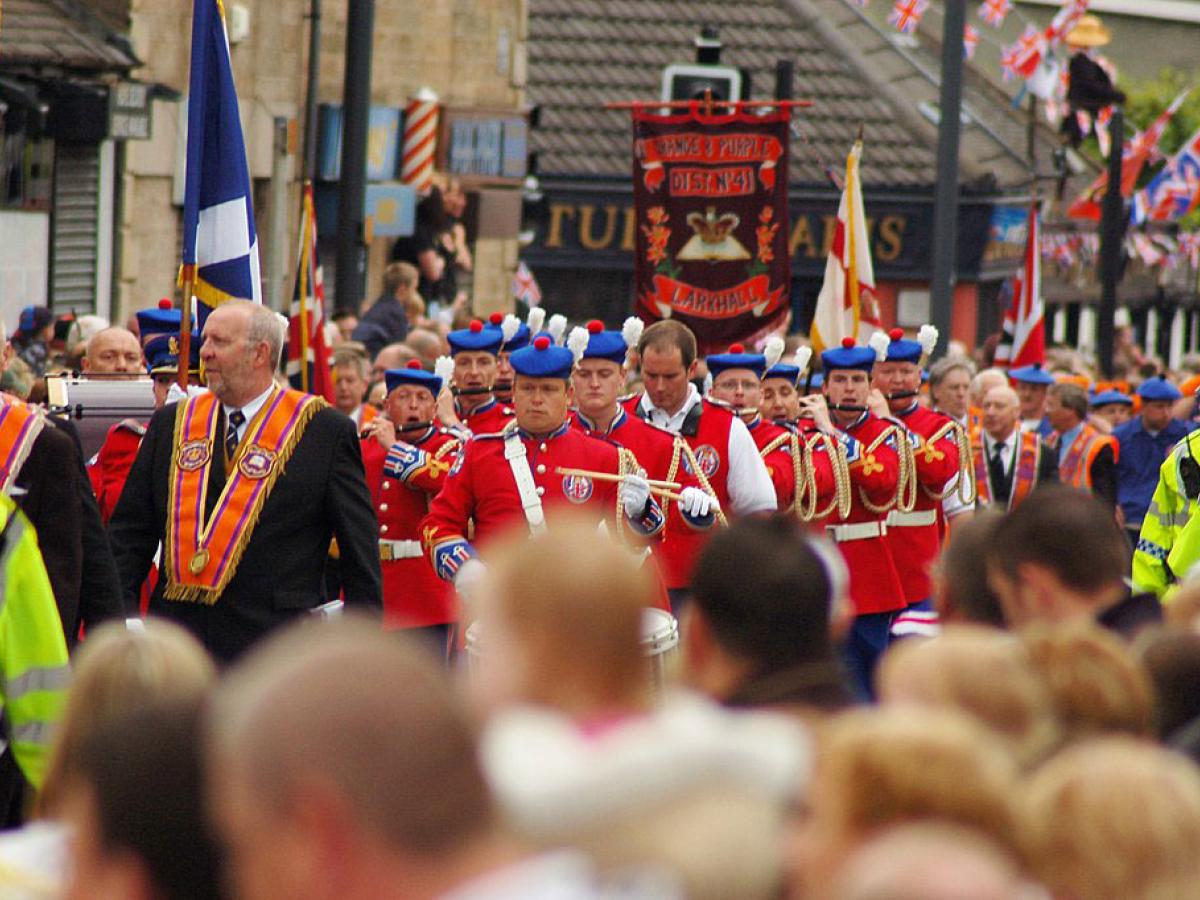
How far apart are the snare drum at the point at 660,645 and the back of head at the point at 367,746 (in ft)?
16.9

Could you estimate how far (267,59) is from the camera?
76.0 feet

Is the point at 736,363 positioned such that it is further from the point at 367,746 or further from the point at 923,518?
the point at 367,746

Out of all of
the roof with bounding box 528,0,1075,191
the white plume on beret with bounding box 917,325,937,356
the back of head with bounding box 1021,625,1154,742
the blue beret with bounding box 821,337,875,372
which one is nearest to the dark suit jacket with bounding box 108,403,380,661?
the back of head with bounding box 1021,625,1154,742

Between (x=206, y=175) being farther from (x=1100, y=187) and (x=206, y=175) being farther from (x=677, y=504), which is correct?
(x=1100, y=187)

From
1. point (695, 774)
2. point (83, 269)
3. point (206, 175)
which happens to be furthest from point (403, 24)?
point (695, 774)

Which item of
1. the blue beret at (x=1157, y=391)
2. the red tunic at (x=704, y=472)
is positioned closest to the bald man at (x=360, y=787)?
the red tunic at (x=704, y=472)

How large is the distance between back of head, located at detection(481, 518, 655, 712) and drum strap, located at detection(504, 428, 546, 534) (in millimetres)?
5773

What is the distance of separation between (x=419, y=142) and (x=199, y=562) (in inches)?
705

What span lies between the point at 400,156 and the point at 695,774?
22240 mm

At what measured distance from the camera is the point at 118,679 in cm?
416

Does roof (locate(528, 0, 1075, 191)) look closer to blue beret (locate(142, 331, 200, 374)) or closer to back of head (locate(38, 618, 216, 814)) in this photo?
blue beret (locate(142, 331, 200, 374))

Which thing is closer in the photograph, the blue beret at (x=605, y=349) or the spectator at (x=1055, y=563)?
the spectator at (x=1055, y=563)

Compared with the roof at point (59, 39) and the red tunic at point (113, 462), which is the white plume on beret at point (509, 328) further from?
the roof at point (59, 39)

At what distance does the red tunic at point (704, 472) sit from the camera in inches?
424
